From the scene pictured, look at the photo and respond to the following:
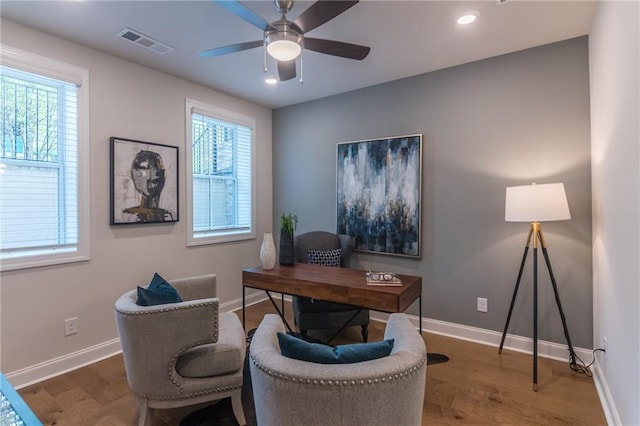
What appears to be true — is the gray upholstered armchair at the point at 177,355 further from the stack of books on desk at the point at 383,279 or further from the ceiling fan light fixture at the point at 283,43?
the ceiling fan light fixture at the point at 283,43

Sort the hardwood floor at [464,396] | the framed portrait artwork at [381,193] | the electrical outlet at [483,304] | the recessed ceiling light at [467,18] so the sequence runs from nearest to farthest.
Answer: the hardwood floor at [464,396] < the recessed ceiling light at [467,18] < the electrical outlet at [483,304] < the framed portrait artwork at [381,193]

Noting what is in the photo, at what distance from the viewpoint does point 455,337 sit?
3.12 metres

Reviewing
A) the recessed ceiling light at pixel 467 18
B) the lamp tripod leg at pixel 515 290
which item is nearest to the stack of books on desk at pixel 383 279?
the lamp tripod leg at pixel 515 290

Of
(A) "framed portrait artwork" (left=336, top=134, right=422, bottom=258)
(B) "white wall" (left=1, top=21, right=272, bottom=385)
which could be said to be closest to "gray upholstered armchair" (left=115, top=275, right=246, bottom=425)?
(B) "white wall" (left=1, top=21, right=272, bottom=385)

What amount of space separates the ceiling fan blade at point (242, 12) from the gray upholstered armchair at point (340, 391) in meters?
1.75

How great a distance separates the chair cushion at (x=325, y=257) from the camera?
3404 mm

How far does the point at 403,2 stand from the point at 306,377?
228cm

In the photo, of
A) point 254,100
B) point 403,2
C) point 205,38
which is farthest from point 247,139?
point 403,2

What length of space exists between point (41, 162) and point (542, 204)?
3.77 meters

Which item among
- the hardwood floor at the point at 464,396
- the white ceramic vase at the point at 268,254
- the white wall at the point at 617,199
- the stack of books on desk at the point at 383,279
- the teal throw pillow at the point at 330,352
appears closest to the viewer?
the teal throw pillow at the point at 330,352

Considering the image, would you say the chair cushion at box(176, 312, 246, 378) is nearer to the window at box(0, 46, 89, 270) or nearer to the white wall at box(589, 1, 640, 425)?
the window at box(0, 46, 89, 270)

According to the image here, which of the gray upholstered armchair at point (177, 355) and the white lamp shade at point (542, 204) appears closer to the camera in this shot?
the gray upholstered armchair at point (177, 355)

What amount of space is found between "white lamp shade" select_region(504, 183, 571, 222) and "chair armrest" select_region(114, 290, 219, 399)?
2.24m

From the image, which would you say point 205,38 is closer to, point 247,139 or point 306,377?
point 247,139
